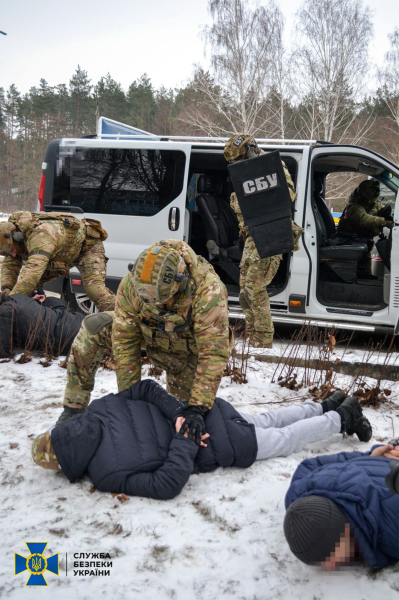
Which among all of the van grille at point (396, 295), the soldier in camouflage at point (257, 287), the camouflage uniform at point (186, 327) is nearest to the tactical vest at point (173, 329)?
the camouflage uniform at point (186, 327)

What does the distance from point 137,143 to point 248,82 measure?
14252mm

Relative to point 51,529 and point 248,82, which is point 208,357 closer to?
point 51,529

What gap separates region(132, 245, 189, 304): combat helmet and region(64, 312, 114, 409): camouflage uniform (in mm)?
666

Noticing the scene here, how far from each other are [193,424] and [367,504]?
2.95 ft

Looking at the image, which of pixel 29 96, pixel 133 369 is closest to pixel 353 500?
pixel 133 369

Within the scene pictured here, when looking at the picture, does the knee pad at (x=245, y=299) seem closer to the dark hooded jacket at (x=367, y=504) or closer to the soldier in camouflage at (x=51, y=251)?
the soldier in camouflage at (x=51, y=251)

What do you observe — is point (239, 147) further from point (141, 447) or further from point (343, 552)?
point (343, 552)

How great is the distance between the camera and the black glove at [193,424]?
2338 millimetres

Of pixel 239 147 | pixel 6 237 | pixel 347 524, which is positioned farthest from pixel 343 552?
pixel 6 237

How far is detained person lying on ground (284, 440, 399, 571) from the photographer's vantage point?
1.71m

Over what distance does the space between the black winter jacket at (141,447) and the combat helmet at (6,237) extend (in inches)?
115

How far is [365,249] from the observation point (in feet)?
17.1

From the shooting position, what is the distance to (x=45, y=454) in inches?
92.1

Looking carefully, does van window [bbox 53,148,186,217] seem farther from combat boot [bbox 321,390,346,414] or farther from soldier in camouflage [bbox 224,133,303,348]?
combat boot [bbox 321,390,346,414]
